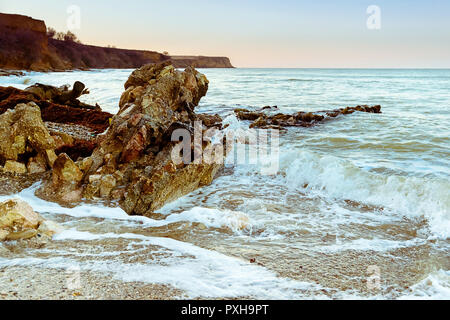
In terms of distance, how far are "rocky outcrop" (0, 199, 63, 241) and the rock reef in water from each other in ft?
5.13

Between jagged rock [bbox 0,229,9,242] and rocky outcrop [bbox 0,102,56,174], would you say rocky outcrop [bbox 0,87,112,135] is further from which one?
jagged rock [bbox 0,229,9,242]

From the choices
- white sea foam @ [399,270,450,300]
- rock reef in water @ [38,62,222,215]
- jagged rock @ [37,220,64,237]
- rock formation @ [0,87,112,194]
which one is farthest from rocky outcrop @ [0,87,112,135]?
white sea foam @ [399,270,450,300]

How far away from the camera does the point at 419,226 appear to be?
530 cm

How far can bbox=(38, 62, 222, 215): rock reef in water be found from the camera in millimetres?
5617

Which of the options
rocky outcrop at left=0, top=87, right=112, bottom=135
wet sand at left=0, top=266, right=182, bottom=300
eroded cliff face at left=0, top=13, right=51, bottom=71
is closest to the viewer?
wet sand at left=0, top=266, right=182, bottom=300

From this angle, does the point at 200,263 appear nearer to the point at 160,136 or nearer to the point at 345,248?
the point at 345,248

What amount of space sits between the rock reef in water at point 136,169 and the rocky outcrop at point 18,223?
5.13 feet

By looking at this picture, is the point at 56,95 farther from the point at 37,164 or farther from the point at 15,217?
the point at 15,217

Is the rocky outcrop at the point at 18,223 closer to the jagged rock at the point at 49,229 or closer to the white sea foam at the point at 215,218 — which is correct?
the jagged rock at the point at 49,229

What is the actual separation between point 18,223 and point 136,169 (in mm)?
2609

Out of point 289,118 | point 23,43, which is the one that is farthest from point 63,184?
point 23,43

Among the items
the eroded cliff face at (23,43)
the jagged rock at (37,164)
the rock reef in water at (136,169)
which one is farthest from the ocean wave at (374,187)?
the eroded cliff face at (23,43)

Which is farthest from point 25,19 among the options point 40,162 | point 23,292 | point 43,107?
point 23,292

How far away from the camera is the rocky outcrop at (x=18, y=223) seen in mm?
3675
